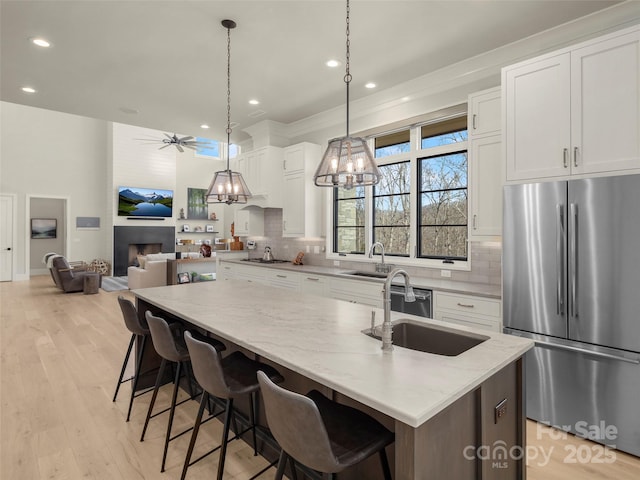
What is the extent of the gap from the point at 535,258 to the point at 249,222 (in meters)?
4.40

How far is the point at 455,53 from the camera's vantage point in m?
3.30

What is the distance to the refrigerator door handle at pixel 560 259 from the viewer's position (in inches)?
95.6

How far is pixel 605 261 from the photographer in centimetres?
226

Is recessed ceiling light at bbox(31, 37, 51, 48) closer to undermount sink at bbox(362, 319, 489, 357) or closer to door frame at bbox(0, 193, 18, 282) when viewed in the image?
undermount sink at bbox(362, 319, 489, 357)

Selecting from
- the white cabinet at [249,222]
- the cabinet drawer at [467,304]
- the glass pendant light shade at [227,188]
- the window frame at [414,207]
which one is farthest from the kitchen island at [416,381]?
the white cabinet at [249,222]

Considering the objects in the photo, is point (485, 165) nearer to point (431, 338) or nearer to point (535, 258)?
point (535, 258)

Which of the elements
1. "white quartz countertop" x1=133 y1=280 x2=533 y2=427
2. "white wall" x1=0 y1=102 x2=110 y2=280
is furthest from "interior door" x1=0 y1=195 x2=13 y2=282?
"white quartz countertop" x1=133 y1=280 x2=533 y2=427

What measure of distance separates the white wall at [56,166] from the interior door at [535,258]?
36.4 ft

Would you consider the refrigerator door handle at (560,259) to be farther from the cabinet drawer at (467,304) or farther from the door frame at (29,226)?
the door frame at (29,226)

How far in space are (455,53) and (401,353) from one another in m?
2.99

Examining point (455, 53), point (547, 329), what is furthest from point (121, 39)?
point (547, 329)

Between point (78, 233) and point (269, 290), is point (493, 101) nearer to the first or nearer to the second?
point (269, 290)

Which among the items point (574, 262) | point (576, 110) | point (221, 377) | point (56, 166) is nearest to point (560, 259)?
point (574, 262)

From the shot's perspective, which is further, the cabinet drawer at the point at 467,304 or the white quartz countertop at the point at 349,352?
the cabinet drawer at the point at 467,304
